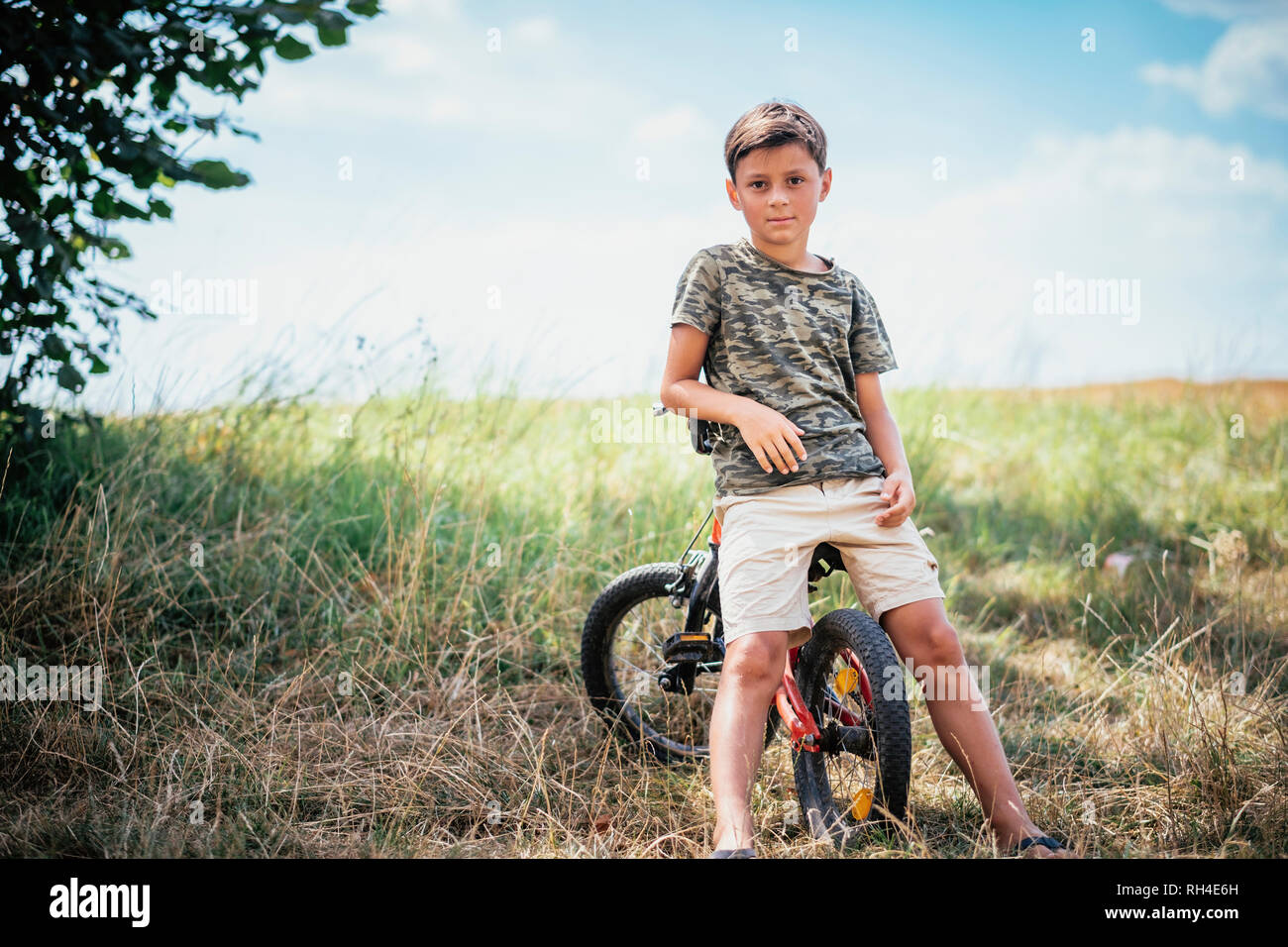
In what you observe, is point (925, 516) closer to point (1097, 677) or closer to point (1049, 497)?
point (1049, 497)

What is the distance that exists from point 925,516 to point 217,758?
3570mm

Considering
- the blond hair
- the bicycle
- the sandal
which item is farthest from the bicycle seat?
the sandal

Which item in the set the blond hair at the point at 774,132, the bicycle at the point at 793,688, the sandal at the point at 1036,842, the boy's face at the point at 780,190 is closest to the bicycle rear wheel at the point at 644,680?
the bicycle at the point at 793,688

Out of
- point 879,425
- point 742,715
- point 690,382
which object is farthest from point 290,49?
point 742,715

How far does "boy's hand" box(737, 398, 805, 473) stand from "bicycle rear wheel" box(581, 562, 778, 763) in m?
0.67

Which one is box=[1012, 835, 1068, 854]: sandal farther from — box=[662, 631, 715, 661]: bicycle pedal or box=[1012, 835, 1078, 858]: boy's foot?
box=[662, 631, 715, 661]: bicycle pedal

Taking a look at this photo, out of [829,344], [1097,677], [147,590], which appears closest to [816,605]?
[1097,677]

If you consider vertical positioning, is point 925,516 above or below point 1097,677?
above

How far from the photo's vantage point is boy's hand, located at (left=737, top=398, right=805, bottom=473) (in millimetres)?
2344

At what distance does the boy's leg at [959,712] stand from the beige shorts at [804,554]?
0.07 metres

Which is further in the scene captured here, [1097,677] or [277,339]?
[277,339]

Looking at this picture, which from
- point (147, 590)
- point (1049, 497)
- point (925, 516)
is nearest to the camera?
point (147, 590)

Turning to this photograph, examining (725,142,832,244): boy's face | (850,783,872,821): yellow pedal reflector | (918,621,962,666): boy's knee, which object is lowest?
(850,783,872,821): yellow pedal reflector
